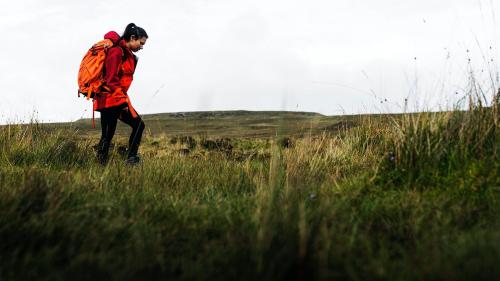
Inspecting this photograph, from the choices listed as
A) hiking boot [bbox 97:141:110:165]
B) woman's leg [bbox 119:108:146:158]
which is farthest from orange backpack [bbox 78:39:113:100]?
hiking boot [bbox 97:141:110:165]

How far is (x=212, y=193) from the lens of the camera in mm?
4039

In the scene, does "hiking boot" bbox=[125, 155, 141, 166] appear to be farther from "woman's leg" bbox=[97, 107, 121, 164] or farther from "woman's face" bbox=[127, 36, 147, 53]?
"woman's face" bbox=[127, 36, 147, 53]

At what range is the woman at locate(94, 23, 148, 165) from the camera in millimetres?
5742

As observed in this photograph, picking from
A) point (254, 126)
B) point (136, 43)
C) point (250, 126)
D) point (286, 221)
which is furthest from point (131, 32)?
point (250, 126)

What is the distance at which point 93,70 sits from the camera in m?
5.68

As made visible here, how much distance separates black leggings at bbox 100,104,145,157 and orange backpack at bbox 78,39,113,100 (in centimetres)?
29

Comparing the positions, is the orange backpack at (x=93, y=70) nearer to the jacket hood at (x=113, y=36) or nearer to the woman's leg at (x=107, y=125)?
the jacket hood at (x=113, y=36)

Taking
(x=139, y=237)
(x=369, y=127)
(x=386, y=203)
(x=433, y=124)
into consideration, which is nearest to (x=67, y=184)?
(x=139, y=237)

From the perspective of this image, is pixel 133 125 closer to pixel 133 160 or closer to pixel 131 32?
pixel 133 160

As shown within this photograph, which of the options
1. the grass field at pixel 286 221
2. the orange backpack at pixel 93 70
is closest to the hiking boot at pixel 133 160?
the orange backpack at pixel 93 70

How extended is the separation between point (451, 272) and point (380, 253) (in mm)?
376

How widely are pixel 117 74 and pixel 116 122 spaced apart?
2.06 feet

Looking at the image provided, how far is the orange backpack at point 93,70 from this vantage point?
5688 millimetres

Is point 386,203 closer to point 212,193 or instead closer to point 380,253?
point 380,253
